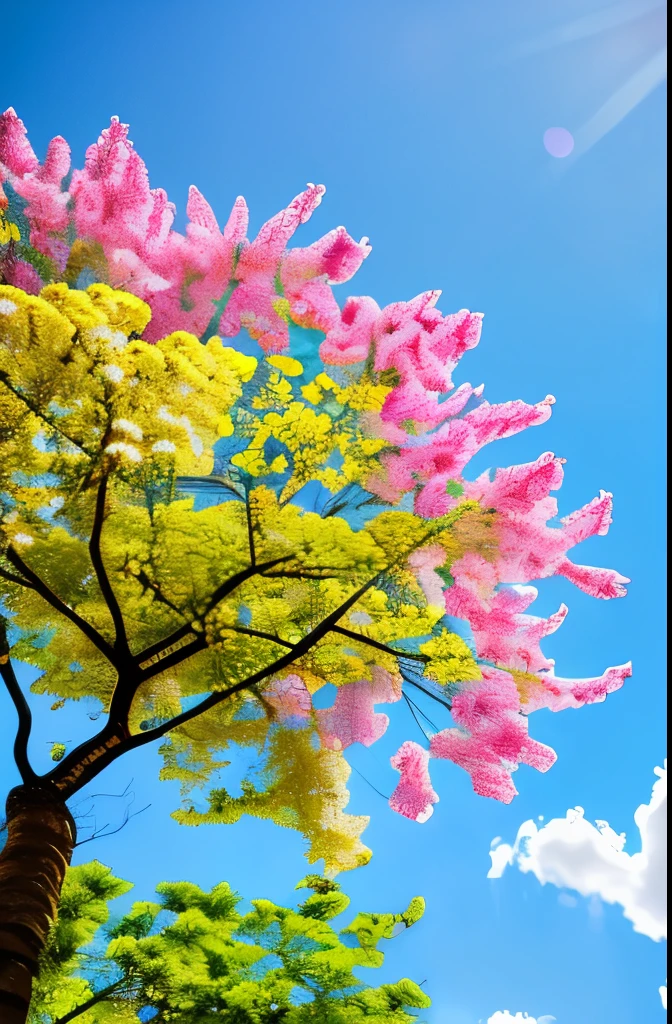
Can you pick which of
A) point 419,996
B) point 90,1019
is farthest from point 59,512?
point 419,996

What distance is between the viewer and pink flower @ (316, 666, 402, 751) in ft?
12.6

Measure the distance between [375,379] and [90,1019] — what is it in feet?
13.4

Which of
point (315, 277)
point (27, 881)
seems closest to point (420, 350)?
point (315, 277)

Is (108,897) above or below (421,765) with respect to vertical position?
below

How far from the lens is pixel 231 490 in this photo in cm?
338

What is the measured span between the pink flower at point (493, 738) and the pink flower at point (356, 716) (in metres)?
0.39

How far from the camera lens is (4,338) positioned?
303 centimetres

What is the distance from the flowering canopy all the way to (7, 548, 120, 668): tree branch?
1 centimetres

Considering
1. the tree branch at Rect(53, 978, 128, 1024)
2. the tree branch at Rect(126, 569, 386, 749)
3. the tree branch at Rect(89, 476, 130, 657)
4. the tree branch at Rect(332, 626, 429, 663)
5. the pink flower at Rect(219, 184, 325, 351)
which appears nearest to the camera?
the tree branch at Rect(89, 476, 130, 657)

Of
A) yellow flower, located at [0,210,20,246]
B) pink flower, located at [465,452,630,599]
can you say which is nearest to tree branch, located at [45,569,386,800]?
pink flower, located at [465,452,630,599]

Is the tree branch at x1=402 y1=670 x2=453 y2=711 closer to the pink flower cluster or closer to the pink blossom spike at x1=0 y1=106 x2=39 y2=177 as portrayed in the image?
the pink flower cluster

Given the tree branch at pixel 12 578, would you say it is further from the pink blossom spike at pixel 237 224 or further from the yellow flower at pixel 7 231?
the pink blossom spike at pixel 237 224

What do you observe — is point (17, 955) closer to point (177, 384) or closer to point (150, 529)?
point (150, 529)

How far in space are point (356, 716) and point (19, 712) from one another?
1803mm
